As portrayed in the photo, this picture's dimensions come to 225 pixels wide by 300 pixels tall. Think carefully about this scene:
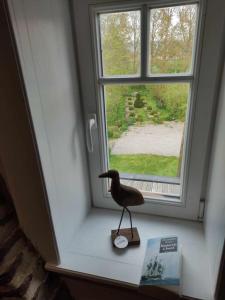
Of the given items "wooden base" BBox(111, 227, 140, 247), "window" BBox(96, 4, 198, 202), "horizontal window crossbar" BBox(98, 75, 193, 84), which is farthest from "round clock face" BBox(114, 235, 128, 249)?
"horizontal window crossbar" BBox(98, 75, 193, 84)

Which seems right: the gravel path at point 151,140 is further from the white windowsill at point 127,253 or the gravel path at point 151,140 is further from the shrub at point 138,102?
the white windowsill at point 127,253

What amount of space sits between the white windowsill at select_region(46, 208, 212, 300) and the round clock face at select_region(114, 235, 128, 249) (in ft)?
0.07


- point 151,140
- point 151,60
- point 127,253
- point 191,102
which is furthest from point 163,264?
point 151,60

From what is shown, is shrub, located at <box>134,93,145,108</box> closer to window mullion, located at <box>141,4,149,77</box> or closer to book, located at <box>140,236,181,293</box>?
window mullion, located at <box>141,4,149,77</box>

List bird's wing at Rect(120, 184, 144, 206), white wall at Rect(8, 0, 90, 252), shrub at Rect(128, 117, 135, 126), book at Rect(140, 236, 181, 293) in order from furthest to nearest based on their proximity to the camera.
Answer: shrub at Rect(128, 117, 135, 126) → bird's wing at Rect(120, 184, 144, 206) → book at Rect(140, 236, 181, 293) → white wall at Rect(8, 0, 90, 252)

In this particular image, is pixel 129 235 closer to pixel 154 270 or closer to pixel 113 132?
pixel 154 270

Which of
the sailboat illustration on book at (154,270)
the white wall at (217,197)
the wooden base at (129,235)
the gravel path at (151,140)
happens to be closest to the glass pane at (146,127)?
the gravel path at (151,140)

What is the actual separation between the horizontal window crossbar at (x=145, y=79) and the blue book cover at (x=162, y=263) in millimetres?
630

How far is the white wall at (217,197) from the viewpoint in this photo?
0.72 metres

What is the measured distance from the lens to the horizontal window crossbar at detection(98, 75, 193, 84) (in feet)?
2.85

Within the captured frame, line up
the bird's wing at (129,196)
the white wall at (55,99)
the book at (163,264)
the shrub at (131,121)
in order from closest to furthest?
1. the white wall at (55,99)
2. the book at (163,264)
3. the bird's wing at (129,196)
4. the shrub at (131,121)

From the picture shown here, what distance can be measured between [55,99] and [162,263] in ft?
2.33

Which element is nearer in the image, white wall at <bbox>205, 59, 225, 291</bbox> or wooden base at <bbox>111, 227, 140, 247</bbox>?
white wall at <bbox>205, 59, 225, 291</bbox>

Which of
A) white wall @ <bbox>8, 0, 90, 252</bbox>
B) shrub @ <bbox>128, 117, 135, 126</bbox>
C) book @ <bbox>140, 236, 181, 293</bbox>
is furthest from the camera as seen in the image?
shrub @ <bbox>128, 117, 135, 126</bbox>
